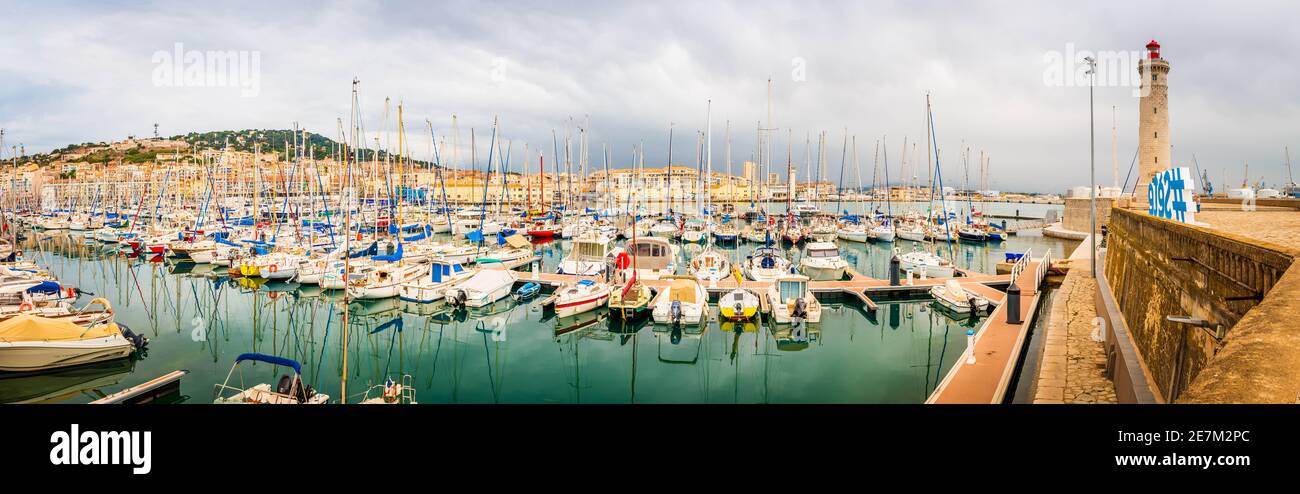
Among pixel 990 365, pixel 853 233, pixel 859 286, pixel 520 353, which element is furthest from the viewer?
pixel 853 233

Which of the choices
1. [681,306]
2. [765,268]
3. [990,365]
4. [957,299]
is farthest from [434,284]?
[957,299]

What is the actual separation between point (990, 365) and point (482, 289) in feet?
48.2

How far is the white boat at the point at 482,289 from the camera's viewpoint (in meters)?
18.0

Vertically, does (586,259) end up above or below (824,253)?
below

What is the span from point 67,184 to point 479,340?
85.0m

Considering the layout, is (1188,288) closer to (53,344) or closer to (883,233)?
(53,344)

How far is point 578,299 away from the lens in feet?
54.4

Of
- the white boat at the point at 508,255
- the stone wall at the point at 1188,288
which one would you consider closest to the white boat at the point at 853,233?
the white boat at the point at 508,255

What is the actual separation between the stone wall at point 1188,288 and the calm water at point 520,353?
3.97 metres

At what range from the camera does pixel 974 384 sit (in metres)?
8.42

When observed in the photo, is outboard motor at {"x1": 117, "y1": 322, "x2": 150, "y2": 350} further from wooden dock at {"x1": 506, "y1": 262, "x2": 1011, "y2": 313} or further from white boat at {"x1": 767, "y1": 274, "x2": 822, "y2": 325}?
white boat at {"x1": 767, "y1": 274, "x2": 822, "y2": 325}

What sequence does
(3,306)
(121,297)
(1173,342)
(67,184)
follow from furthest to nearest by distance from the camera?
(67,184) < (121,297) < (3,306) < (1173,342)
